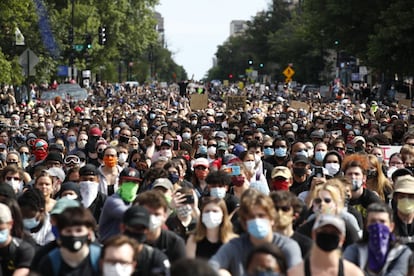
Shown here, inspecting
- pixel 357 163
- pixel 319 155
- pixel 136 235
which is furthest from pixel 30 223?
pixel 319 155

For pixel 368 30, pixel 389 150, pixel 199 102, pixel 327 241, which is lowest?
pixel 199 102

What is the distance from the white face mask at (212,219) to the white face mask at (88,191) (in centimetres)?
332

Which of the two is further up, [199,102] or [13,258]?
[13,258]

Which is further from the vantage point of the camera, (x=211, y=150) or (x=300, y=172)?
(x=211, y=150)

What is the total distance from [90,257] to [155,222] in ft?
3.21

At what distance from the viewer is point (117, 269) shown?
23.5 feet

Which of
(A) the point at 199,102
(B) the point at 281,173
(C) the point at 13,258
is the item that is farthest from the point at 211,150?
(A) the point at 199,102

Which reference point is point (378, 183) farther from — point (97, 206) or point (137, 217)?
point (137, 217)

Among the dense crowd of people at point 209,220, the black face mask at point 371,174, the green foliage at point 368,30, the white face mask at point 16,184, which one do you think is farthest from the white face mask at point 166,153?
the green foliage at point 368,30

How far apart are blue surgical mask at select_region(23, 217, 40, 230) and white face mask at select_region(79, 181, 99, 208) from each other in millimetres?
2049

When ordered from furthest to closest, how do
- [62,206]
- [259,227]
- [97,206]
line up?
[97,206], [62,206], [259,227]

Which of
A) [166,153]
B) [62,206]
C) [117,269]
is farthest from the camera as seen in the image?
[166,153]

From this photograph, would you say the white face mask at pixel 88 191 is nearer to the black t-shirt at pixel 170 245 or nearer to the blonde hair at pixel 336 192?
the blonde hair at pixel 336 192

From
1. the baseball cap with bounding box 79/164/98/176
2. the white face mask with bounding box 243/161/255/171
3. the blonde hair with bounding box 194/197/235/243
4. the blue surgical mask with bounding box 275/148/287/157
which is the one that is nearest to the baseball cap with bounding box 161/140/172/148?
the blue surgical mask with bounding box 275/148/287/157
